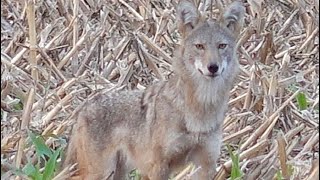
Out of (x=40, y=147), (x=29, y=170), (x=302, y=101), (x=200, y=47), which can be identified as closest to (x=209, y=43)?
(x=200, y=47)

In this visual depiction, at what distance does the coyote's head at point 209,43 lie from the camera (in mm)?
5742

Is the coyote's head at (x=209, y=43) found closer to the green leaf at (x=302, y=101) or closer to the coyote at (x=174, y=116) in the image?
the coyote at (x=174, y=116)

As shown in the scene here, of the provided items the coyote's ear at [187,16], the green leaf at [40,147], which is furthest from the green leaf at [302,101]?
the green leaf at [40,147]

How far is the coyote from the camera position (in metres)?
5.82

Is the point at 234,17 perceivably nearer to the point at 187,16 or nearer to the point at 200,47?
the point at 187,16

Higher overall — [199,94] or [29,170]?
[199,94]

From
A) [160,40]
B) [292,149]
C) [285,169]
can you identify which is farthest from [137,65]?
[285,169]

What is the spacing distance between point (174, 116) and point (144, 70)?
7.32 feet

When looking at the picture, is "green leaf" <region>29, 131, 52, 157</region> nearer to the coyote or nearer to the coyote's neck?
the coyote

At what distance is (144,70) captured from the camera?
8.09 metres

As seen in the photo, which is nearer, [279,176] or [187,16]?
[279,176]

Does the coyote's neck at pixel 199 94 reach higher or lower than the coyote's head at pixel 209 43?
lower

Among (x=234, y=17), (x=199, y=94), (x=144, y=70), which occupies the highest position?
(x=234, y=17)

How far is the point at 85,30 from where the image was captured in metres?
8.80
